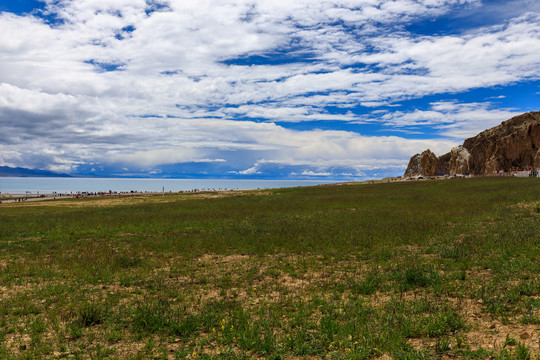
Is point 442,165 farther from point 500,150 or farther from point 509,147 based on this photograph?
point 509,147

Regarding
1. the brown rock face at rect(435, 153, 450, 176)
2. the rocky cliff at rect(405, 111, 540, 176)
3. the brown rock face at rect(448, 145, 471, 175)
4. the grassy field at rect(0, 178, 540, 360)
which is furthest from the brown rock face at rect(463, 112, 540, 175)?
the grassy field at rect(0, 178, 540, 360)

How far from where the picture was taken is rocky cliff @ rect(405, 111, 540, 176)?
115 m

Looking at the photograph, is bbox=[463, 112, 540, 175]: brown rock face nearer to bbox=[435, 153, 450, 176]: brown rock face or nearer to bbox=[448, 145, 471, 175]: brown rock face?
bbox=[448, 145, 471, 175]: brown rock face

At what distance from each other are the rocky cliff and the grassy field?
11758 centimetres

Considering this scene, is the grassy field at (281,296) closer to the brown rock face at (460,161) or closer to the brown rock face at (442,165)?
the brown rock face at (460,161)

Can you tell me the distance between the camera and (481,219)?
22312 millimetres

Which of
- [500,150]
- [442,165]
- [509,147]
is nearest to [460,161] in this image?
[500,150]

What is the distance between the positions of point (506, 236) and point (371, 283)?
32.9 feet

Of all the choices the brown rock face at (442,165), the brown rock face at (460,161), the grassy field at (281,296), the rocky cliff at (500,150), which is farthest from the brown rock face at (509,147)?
the grassy field at (281,296)

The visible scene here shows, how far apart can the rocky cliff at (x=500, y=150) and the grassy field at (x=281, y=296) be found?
Answer: 118 m

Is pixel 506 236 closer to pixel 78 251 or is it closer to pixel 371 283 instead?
pixel 371 283

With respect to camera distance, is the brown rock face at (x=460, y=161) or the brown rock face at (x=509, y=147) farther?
the brown rock face at (x=460, y=161)

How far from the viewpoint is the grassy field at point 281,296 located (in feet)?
22.6

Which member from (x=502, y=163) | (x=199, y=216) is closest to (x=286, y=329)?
(x=199, y=216)
